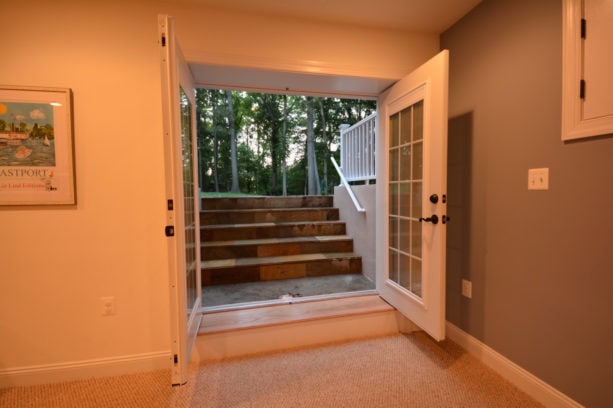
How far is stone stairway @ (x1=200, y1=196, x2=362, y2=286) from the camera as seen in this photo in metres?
3.29

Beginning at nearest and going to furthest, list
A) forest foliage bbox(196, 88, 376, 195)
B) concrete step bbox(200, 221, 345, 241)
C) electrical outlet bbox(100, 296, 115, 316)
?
electrical outlet bbox(100, 296, 115, 316) < concrete step bbox(200, 221, 345, 241) < forest foliage bbox(196, 88, 376, 195)

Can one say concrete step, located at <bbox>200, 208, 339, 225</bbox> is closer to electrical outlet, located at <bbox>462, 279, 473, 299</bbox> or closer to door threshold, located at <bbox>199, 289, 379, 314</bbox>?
door threshold, located at <bbox>199, 289, 379, 314</bbox>

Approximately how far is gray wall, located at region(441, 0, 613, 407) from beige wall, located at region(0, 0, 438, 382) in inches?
61.9

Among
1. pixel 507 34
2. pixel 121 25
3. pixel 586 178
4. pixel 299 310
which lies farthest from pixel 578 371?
pixel 121 25

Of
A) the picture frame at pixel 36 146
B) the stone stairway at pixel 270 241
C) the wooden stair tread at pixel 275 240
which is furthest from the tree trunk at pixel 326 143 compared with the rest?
the picture frame at pixel 36 146

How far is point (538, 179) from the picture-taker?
1.53 metres

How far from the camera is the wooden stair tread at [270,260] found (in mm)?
3270

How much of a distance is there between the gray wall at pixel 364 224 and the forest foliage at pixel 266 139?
187 inches

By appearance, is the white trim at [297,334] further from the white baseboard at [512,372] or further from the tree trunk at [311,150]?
the tree trunk at [311,150]

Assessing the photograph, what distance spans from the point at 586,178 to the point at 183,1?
2.42m

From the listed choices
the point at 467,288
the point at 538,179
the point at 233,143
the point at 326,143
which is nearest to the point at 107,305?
the point at 467,288

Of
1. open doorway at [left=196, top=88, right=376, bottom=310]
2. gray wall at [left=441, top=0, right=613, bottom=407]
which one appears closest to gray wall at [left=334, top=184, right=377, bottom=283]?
open doorway at [left=196, top=88, right=376, bottom=310]

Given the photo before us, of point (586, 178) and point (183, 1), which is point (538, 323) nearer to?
point (586, 178)

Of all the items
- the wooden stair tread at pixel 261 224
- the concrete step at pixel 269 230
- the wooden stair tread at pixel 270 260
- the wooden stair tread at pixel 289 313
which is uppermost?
the wooden stair tread at pixel 261 224
